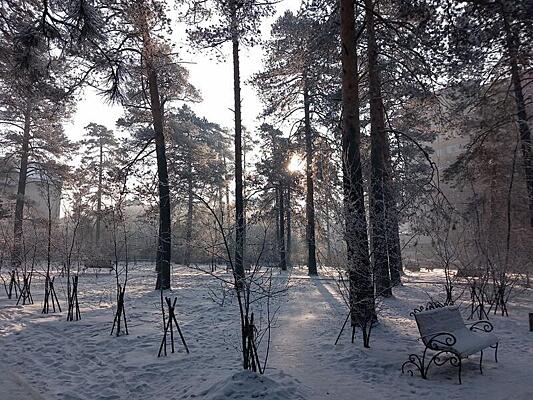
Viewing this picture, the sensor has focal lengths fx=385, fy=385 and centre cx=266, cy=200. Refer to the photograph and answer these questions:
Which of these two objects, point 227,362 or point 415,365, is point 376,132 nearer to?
point 415,365

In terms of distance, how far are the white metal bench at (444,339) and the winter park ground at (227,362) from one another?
0.16m

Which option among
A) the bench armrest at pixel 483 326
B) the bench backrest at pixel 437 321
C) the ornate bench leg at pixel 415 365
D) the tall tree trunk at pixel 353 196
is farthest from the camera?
the tall tree trunk at pixel 353 196

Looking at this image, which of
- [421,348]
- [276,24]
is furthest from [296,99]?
[421,348]

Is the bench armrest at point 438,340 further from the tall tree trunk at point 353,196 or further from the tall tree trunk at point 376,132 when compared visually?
the tall tree trunk at point 376,132

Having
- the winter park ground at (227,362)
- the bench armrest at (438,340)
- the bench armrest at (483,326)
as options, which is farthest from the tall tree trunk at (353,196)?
the bench armrest at (483,326)

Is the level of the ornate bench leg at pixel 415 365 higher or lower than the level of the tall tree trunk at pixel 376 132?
lower

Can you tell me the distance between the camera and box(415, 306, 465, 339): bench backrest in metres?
4.42

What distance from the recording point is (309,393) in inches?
149

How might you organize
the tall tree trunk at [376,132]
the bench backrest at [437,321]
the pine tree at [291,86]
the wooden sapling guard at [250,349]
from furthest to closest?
1. the pine tree at [291,86]
2. the tall tree trunk at [376,132]
3. the bench backrest at [437,321]
4. the wooden sapling guard at [250,349]

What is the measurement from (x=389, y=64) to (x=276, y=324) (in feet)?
24.8

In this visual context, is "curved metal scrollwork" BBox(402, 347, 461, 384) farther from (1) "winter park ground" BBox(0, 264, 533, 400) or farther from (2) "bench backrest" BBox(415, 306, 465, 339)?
(2) "bench backrest" BBox(415, 306, 465, 339)

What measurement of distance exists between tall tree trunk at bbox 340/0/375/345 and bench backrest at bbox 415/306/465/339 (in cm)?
96

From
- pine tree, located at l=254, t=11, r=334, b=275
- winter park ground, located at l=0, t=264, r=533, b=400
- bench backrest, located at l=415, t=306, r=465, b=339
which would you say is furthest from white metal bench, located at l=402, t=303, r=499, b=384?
pine tree, located at l=254, t=11, r=334, b=275

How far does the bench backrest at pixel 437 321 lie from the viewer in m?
4.42
